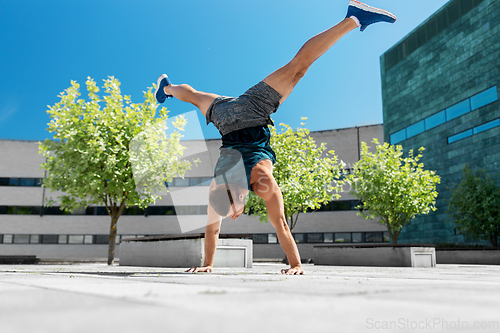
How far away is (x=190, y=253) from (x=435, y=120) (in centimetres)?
2413

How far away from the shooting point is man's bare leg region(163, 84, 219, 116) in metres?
4.60

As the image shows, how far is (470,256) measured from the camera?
18.5 m

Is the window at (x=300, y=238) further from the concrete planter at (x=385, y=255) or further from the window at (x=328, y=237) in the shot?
the concrete planter at (x=385, y=255)

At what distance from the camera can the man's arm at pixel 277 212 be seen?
396 centimetres

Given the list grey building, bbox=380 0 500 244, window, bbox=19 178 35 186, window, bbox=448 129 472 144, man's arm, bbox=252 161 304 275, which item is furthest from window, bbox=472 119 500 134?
window, bbox=19 178 35 186

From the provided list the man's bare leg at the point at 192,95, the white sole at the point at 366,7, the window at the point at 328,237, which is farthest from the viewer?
the window at the point at 328,237

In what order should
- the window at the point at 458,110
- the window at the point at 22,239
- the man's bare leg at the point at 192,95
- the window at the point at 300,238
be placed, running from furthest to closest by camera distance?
the window at the point at 22,239
the window at the point at 300,238
the window at the point at 458,110
the man's bare leg at the point at 192,95

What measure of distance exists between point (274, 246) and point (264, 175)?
28.4 meters

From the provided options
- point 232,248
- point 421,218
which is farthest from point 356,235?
point 232,248

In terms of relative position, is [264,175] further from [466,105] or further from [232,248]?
[466,105]

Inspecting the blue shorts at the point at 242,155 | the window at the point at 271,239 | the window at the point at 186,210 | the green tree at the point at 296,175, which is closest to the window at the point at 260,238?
the window at the point at 271,239

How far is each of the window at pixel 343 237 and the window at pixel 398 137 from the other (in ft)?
27.5

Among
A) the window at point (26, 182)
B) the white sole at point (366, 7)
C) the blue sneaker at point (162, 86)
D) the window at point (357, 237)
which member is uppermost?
the window at point (26, 182)

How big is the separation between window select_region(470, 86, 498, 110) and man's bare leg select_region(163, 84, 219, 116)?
23953 mm
